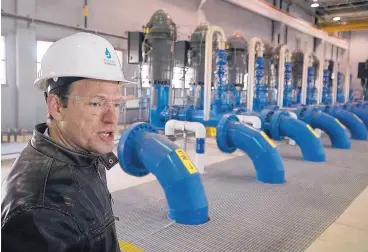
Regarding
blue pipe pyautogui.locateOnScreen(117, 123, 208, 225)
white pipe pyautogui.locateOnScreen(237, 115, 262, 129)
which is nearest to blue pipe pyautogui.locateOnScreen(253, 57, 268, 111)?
white pipe pyautogui.locateOnScreen(237, 115, 262, 129)

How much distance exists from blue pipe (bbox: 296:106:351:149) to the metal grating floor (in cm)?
152

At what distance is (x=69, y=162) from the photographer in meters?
0.93

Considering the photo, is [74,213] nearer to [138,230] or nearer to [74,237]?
[74,237]

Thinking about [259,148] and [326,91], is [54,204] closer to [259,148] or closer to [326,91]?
[259,148]

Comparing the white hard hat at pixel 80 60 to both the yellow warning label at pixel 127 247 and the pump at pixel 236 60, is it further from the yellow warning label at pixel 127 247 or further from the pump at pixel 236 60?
the pump at pixel 236 60

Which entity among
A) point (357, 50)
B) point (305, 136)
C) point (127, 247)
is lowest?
point (127, 247)

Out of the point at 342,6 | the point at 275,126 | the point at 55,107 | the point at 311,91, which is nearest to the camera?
the point at 55,107

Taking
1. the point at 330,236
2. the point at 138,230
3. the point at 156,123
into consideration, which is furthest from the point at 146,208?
the point at 156,123

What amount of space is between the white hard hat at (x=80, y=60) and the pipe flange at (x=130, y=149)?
1.90 m

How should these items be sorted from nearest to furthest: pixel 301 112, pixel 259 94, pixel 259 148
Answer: pixel 259 148 → pixel 301 112 → pixel 259 94

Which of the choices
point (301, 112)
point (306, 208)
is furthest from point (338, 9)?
point (306, 208)

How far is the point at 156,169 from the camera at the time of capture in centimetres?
271

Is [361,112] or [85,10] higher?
[85,10]

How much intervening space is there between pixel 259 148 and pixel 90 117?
2.98 metres
